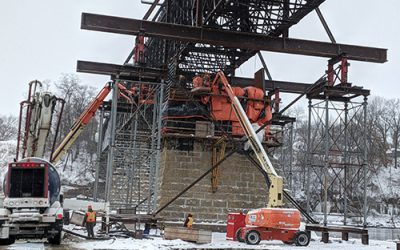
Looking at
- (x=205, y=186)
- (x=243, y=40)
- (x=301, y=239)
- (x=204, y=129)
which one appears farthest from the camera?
(x=204, y=129)

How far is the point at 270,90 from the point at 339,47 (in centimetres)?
944

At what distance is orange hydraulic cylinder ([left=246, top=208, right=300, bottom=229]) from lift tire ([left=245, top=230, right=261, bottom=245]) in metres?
0.39

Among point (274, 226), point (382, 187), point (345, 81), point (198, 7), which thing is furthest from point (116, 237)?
point (382, 187)


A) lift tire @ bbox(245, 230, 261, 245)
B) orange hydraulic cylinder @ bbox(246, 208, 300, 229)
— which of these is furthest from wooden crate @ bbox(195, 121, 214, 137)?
lift tire @ bbox(245, 230, 261, 245)

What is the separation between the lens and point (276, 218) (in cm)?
2016

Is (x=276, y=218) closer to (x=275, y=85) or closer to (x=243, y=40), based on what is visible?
(x=243, y=40)

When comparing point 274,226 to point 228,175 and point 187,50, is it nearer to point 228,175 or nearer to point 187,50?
point 228,175

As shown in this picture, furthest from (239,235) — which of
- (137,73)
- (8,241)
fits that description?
(8,241)

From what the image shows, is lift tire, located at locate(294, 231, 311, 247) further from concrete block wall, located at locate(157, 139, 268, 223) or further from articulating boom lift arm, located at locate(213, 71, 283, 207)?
concrete block wall, located at locate(157, 139, 268, 223)

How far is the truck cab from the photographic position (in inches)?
663

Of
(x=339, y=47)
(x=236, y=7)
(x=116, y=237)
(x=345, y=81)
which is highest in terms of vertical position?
(x=236, y=7)

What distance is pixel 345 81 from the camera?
988 inches

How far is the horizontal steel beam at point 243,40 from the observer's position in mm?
24125

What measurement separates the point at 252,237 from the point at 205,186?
31.4 feet
